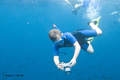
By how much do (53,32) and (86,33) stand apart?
1580mm

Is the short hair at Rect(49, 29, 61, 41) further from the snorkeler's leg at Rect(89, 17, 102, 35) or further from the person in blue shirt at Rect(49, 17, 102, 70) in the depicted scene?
the snorkeler's leg at Rect(89, 17, 102, 35)

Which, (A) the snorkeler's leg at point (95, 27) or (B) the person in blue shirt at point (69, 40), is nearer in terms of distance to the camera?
(B) the person in blue shirt at point (69, 40)

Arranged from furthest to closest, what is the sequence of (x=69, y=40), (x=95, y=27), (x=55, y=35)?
(x=95, y=27) → (x=69, y=40) → (x=55, y=35)

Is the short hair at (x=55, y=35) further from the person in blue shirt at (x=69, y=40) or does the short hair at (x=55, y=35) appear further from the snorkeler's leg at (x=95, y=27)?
the snorkeler's leg at (x=95, y=27)

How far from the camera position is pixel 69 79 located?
2431 cm

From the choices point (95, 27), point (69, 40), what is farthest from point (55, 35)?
point (95, 27)

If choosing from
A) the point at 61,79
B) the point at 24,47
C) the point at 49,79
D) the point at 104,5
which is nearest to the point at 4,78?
the point at 49,79

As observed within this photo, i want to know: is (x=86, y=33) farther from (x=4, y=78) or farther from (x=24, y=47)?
(x=24, y=47)

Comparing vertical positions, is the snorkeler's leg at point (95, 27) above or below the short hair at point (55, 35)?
above

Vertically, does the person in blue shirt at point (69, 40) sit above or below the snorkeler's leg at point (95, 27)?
below

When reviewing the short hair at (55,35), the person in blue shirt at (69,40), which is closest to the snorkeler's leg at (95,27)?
the person in blue shirt at (69,40)

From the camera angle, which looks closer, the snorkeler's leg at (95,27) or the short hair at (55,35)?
the short hair at (55,35)

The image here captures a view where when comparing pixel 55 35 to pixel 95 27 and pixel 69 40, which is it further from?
Result: pixel 95 27

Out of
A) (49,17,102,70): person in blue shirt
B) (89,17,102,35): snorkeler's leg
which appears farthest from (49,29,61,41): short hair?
(89,17,102,35): snorkeler's leg
